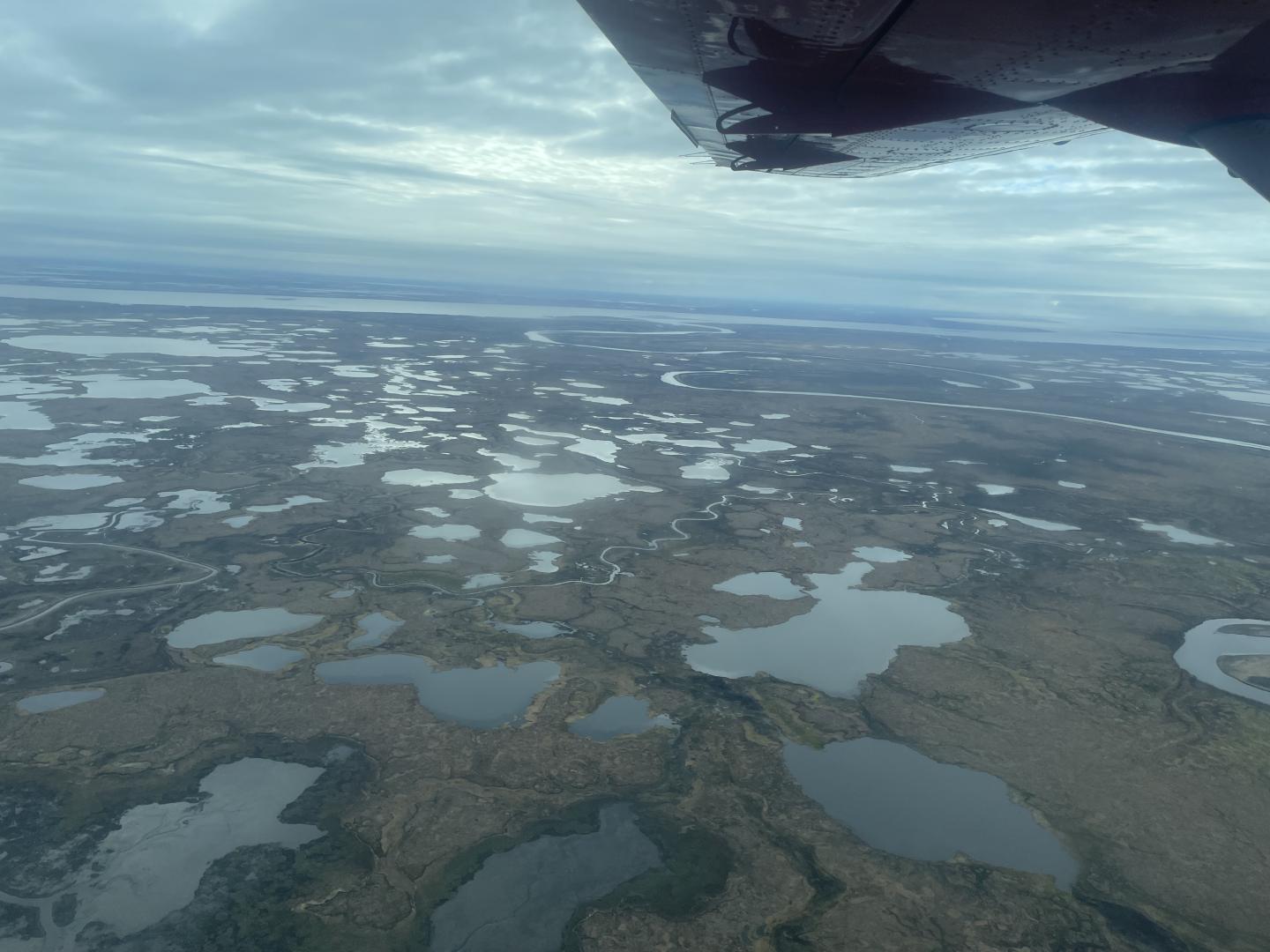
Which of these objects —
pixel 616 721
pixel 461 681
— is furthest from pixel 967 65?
pixel 461 681

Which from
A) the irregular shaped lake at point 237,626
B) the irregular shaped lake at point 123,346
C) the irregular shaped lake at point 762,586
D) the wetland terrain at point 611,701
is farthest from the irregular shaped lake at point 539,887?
the irregular shaped lake at point 123,346

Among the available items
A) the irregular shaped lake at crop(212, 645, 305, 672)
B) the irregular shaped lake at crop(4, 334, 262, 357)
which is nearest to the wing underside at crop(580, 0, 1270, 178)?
the irregular shaped lake at crop(212, 645, 305, 672)

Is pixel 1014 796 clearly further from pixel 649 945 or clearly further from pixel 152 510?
pixel 152 510

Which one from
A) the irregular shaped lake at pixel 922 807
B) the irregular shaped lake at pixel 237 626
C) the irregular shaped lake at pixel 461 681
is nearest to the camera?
the irregular shaped lake at pixel 922 807

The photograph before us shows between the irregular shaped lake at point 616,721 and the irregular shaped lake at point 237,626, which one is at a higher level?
the irregular shaped lake at point 237,626

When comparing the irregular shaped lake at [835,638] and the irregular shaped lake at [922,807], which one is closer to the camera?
the irregular shaped lake at [922,807]

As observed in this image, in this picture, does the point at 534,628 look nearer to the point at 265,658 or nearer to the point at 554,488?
the point at 265,658

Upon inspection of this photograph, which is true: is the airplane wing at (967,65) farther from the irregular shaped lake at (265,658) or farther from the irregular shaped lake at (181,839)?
the irregular shaped lake at (265,658)
